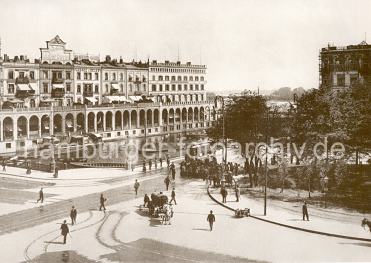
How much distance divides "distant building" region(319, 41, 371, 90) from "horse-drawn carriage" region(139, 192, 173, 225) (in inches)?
1630

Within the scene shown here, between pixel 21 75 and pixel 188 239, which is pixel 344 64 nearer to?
pixel 21 75

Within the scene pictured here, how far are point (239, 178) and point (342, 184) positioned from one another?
9388 millimetres

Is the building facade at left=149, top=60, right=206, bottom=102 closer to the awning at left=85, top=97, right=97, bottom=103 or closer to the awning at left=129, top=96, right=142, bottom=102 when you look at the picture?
the awning at left=129, top=96, right=142, bottom=102

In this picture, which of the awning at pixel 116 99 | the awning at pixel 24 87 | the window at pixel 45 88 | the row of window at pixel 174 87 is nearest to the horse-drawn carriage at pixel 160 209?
the awning at pixel 24 87

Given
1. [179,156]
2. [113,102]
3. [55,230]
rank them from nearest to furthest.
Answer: [55,230] < [179,156] < [113,102]

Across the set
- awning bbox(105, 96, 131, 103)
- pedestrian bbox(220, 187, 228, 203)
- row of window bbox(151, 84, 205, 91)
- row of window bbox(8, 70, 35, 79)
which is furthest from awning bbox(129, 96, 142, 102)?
pedestrian bbox(220, 187, 228, 203)

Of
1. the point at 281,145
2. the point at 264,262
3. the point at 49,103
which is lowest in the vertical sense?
the point at 264,262

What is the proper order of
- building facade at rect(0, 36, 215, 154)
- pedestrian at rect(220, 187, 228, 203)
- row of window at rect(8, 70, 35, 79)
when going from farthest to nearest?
row of window at rect(8, 70, 35, 79)
building facade at rect(0, 36, 215, 154)
pedestrian at rect(220, 187, 228, 203)

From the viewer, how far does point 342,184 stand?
123 feet

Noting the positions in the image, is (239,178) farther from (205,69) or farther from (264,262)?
(205,69)

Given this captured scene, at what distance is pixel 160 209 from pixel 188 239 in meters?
4.55

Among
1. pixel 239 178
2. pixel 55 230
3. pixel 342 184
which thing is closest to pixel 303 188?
pixel 342 184

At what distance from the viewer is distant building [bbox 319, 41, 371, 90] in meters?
63.7

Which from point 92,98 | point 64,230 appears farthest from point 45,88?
point 64,230
